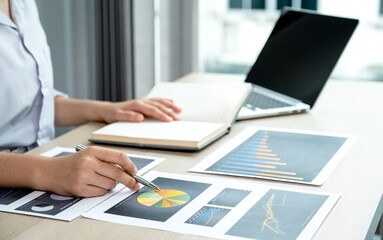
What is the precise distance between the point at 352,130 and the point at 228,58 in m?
3.32

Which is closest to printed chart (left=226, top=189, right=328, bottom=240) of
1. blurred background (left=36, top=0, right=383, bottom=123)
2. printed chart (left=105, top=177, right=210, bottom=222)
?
printed chart (left=105, top=177, right=210, bottom=222)

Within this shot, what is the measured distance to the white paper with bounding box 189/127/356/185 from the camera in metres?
1.04

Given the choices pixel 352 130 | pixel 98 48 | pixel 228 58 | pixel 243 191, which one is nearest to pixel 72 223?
pixel 243 191

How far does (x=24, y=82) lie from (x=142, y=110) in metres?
0.27

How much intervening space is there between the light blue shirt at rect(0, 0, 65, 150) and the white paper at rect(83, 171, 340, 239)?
1.49 ft

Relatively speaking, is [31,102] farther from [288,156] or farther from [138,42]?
[138,42]

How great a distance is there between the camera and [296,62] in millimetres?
1563

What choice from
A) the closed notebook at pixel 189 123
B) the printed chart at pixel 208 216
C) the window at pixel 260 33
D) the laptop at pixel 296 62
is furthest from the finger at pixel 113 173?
the window at pixel 260 33

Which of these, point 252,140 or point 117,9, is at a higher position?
point 117,9


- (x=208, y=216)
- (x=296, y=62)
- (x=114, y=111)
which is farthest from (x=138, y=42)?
(x=208, y=216)

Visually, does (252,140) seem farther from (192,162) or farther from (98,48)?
(98,48)

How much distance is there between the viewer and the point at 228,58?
15.1ft

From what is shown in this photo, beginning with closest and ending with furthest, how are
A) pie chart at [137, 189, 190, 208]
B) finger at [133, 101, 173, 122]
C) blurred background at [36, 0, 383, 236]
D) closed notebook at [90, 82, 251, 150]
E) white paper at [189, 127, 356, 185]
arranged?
1. pie chart at [137, 189, 190, 208]
2. white paper at [189, 127, 356, 185]
3. closed notebook at [90, 82, 251, 150]
4. finger at [133, 101, 173, 122]
5. blurred background at [36, 0, 383, 236]

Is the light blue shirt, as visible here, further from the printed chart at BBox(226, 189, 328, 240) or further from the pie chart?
the printed chart at BBox(226, 189, 328, 240)
